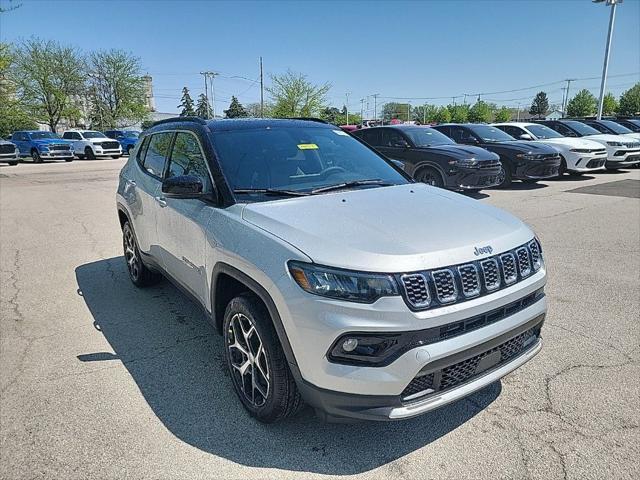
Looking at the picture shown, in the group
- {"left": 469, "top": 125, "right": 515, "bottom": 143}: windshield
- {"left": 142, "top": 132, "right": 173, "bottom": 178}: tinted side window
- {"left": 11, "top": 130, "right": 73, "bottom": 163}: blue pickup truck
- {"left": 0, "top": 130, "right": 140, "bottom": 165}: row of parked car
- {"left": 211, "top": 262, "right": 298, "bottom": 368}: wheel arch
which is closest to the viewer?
{"left": 211, "top": 262, "right": 298, "bottom": 368}: wheel arch

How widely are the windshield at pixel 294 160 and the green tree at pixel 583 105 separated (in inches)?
3069

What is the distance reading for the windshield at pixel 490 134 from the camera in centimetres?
1272

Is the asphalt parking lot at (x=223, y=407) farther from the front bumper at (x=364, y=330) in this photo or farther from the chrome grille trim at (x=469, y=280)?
the chrome grille trim at (x=469, y=280)

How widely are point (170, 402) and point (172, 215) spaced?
140 centimetres

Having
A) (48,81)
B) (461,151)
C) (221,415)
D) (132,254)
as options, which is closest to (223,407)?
(221,415)

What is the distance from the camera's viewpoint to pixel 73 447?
252 cm

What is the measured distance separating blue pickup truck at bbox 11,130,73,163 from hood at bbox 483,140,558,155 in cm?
2417

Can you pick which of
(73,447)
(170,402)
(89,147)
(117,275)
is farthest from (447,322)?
(89,147)

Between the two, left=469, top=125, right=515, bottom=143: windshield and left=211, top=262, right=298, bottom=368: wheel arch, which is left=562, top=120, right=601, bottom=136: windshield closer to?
left=469, top=125, right=515, bottom=143: windshield

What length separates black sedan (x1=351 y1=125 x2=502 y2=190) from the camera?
9500 mm

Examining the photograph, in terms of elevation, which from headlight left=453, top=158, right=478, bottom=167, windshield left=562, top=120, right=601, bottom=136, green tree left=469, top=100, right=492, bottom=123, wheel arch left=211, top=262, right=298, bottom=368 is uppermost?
green tree left=469, top=100, right=492, bottom=123

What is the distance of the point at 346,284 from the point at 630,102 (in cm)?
7089

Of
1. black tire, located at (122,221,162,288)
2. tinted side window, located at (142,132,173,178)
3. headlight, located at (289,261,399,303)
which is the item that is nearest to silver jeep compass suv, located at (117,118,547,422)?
headlight, located at (289,261,399,303)

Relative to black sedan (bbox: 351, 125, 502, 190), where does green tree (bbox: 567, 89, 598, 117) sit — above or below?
above
